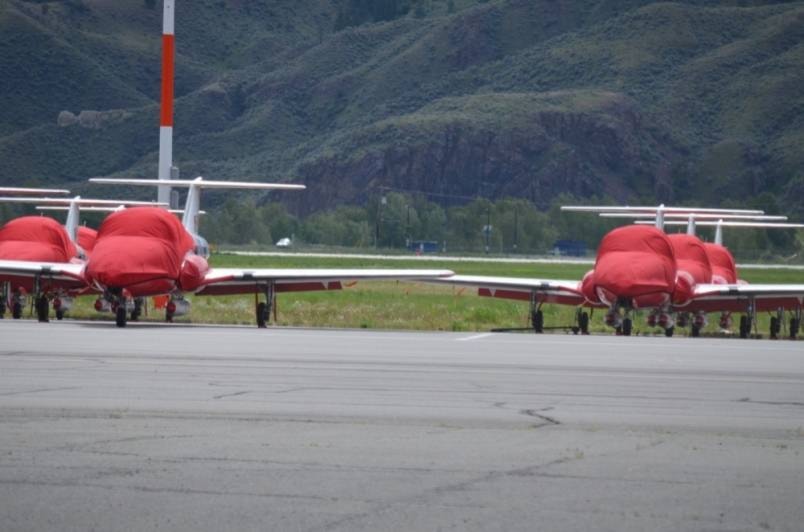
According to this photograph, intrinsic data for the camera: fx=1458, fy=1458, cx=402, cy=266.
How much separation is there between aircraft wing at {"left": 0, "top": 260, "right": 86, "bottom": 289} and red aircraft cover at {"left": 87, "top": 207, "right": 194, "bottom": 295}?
1.71 meters

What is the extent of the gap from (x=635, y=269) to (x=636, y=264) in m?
0.20

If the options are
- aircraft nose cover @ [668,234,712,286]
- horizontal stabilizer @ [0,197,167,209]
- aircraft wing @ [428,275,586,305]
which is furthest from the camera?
horizontal stabilizer @ [0,197,167,209]

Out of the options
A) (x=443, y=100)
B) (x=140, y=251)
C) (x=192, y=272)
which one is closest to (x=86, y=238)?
(x=192, y=272)

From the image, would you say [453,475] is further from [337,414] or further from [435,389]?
[435,389]

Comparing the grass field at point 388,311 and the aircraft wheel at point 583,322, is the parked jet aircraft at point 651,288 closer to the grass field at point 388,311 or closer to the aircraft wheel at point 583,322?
the aircraft wheel at point 583,322

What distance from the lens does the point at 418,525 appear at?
8180 millimetres

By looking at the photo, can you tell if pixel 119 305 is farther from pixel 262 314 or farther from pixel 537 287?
pixel 537 287

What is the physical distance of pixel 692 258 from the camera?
1367 inches

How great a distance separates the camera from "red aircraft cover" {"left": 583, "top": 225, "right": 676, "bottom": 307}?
29.2 metres

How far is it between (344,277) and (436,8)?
15836 cm

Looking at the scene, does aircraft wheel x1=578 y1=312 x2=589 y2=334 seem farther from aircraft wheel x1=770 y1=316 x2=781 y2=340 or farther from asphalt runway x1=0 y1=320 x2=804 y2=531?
asphalt runway x1=0 y1=320 x2=804 y2=531

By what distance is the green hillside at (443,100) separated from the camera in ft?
396

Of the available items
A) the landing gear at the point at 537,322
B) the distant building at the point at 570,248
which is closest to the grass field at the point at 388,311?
the landing gear at the point at 537,322

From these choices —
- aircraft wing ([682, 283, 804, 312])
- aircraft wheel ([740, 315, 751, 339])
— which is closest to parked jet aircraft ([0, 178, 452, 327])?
aircraft wing ([682, 283, 804, 312])
